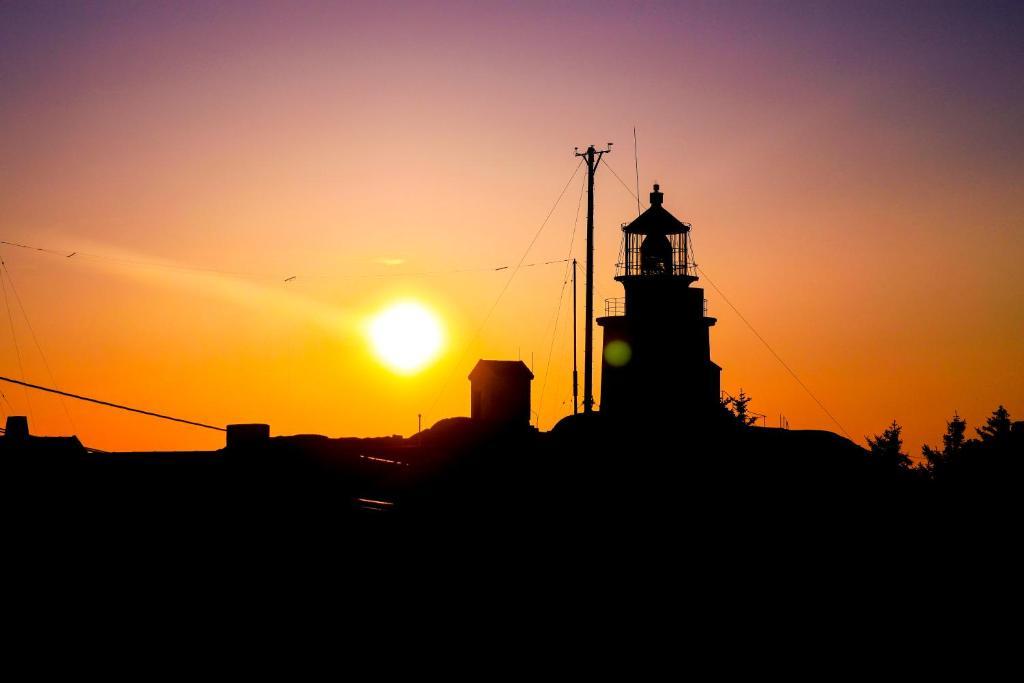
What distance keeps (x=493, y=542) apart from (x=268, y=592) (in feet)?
12.7

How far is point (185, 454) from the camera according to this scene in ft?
78.9

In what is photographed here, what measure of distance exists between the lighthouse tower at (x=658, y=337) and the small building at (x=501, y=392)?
4683 millimetres

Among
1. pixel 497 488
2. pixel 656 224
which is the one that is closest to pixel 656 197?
pixel 656 224

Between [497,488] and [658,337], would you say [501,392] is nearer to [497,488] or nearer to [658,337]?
[658,337]

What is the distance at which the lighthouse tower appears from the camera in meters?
43.0

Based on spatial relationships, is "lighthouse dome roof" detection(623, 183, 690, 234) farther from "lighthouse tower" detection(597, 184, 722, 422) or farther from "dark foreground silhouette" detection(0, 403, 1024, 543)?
"dark foreground silhouette" detection(0, 403, 1024, 543)

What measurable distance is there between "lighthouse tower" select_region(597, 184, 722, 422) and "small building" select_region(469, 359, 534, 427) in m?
4.68

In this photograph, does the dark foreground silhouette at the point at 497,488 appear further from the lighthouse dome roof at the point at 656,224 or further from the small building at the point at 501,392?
the lighthouse dome roof at the point at 656,224

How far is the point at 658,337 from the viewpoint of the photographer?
43.1m

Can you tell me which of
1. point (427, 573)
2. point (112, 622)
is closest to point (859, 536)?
point (427, 573)

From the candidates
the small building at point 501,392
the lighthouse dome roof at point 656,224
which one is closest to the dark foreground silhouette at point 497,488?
the small building at point 501,392

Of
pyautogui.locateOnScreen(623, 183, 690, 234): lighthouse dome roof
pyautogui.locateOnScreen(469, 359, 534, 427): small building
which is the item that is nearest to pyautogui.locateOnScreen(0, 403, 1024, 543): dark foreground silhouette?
pyautogui.locateOnScreen(469, 359, 534, 427): small building

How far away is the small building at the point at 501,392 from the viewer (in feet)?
128

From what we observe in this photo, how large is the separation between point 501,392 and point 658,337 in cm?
843
